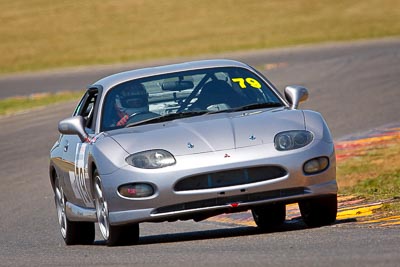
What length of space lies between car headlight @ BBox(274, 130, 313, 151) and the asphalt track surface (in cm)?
63

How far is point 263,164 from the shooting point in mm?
8578

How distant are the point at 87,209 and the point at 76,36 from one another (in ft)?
163

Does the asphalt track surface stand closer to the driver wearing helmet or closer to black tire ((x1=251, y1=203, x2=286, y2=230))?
black tire ((x1=251, y1=203, x2=286, y2=230))

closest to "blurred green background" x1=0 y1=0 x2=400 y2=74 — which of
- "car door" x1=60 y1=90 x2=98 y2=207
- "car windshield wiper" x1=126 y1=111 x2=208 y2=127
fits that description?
"car door" x1=60 y1=90 x2=98 y2=207

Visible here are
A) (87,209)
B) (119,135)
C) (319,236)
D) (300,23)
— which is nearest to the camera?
(319,236)

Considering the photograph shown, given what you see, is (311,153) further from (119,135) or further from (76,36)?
(76,36)

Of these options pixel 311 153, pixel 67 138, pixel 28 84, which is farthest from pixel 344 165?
pixel 28 84

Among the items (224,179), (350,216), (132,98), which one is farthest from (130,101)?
(350,216)

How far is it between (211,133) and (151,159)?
478 mm

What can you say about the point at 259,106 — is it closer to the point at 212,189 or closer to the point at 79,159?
the point at 212,189

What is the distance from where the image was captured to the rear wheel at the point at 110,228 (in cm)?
896

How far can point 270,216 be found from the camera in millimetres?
10070

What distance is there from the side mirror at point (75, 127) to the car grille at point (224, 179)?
1.35 m

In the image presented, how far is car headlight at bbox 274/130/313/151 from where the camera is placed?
873 centimetres
